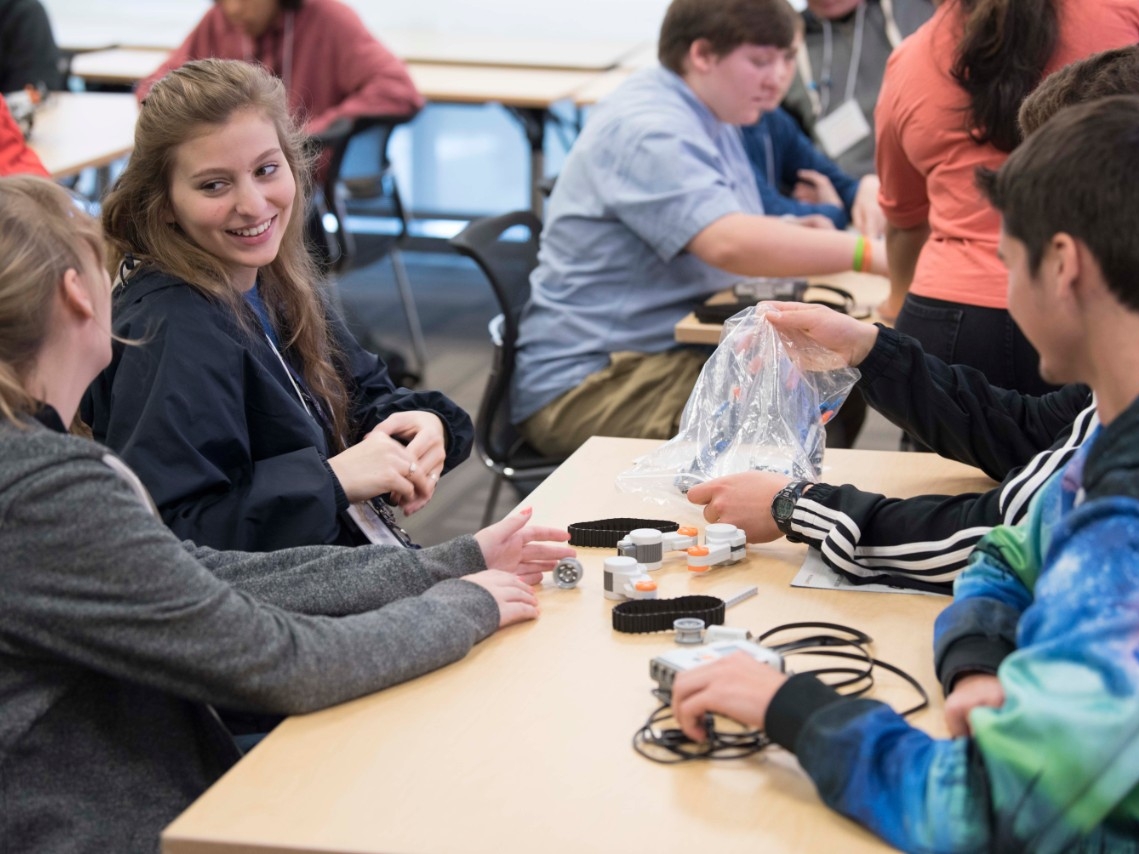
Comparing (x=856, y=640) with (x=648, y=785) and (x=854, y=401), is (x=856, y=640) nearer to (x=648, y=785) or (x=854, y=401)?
(x=648, y=785)

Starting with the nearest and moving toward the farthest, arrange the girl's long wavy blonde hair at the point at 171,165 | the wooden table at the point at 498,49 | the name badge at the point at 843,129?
the girl's long wavy blonde hair at the point at 171,165 → the name badge at the point at 843,129 → the wooden table at the point at 498,49

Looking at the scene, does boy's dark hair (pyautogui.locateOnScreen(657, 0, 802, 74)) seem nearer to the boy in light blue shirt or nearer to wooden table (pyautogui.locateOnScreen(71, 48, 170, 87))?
the boy in light blue shirt

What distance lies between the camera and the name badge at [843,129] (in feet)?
15.3

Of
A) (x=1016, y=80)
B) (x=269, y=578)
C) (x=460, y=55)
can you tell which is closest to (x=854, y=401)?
(x=1016, y=80)

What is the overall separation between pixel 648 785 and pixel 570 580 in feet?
1.44

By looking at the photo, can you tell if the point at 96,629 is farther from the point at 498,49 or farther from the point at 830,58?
the point at 498,49

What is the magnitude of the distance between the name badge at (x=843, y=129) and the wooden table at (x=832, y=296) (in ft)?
5.16

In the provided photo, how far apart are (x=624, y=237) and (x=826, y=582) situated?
1583 mm

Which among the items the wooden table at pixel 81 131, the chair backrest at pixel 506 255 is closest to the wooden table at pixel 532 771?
the chair backrest at pixel 506 255

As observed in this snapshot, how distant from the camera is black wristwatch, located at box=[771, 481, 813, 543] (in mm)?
1637

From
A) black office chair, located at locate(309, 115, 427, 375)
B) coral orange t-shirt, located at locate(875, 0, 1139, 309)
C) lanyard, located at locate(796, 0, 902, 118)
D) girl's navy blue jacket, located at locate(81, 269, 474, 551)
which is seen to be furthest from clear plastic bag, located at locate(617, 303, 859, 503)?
lanyard, located at locate(796, 0, 902, 118)

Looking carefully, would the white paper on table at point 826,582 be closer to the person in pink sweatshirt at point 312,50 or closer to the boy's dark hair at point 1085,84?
the boy's dark hair at point 1085,84

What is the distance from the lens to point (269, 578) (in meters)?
1.45

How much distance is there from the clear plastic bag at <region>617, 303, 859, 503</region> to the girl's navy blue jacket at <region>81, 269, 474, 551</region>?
0.46 m
